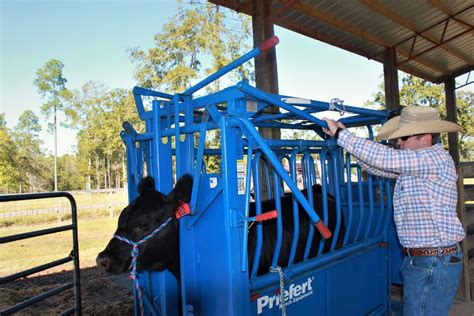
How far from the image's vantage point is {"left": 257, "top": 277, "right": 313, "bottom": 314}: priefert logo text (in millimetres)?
2109

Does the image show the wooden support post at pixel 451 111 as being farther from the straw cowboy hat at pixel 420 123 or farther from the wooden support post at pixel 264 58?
the straw cowboy hat at pixel 420 123

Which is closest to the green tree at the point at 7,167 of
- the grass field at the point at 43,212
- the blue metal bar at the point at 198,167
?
the grass field at the point at 43,212

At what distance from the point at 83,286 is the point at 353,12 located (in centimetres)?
661

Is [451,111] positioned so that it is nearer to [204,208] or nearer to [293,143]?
[293,143]

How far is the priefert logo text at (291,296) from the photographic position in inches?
83.0

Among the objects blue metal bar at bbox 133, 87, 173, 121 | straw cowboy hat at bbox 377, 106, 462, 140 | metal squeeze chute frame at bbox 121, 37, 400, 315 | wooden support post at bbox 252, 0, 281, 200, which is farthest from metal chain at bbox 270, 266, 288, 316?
wooden support post at bbox 252, 0, 281, 200

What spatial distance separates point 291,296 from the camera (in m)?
2.28

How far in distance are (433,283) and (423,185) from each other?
596mm

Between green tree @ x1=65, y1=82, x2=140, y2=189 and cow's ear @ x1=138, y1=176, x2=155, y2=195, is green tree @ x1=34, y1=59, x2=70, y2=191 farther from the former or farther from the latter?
cow's ear @ x1=138, y1=176, x2=155, y2=195

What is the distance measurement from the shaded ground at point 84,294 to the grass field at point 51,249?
3.35 ft

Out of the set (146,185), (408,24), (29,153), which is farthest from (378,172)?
(29,153)

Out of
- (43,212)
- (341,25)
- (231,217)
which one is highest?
(341,25)

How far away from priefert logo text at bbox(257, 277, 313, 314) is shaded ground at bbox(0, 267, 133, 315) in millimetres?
2505

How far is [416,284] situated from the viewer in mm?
2193
